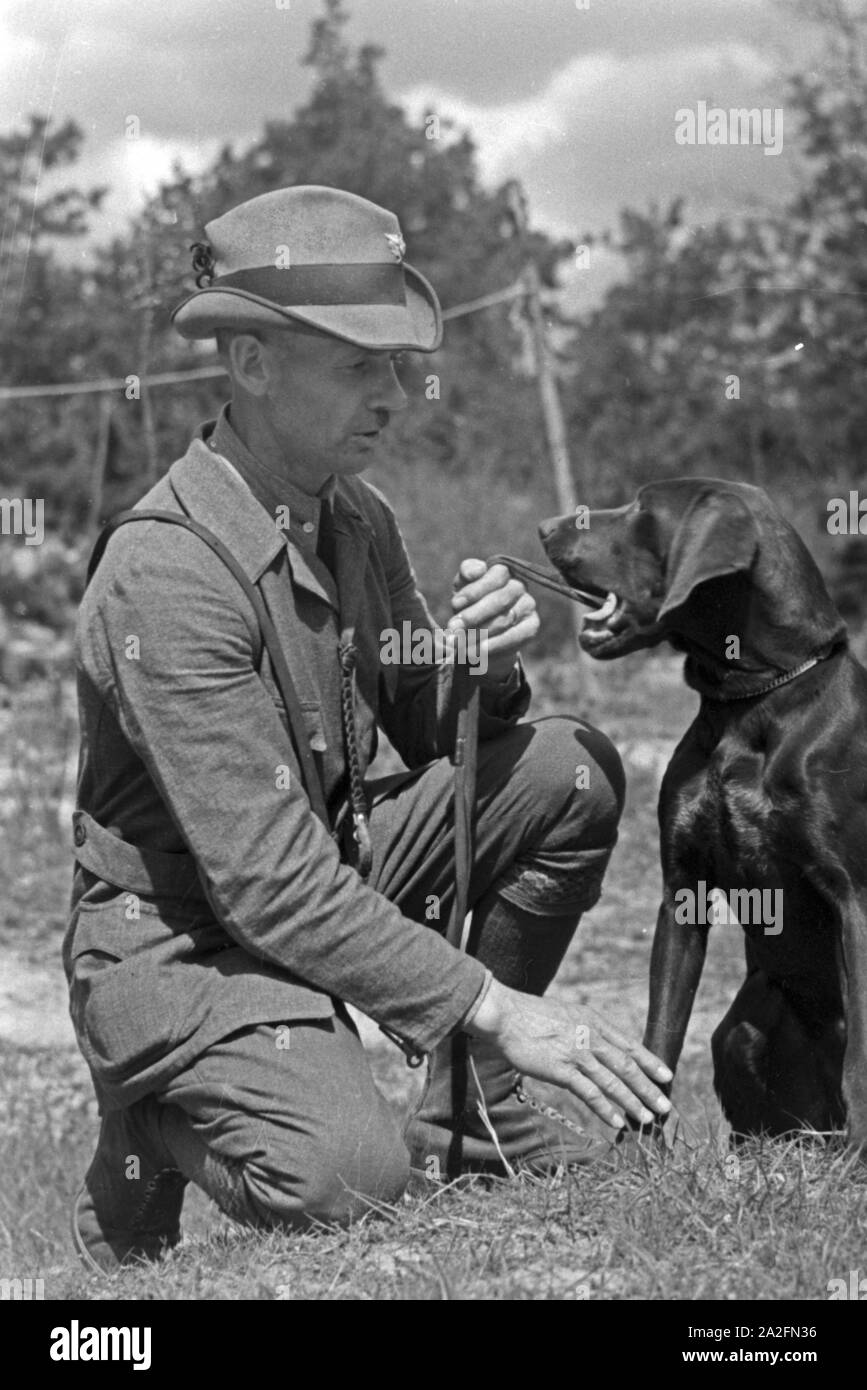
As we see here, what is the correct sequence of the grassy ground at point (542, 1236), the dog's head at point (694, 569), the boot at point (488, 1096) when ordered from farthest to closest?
the boot at point (488, 1096), the dog's head at point (694, 569), the grassy ground at point (542, 1236)

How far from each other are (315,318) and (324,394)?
16cm

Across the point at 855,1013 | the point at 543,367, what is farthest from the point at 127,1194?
the point at 543,367

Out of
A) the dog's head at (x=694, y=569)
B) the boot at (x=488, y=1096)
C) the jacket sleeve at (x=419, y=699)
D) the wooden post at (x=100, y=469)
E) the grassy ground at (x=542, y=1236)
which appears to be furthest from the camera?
the wooden post at (x=100, y=469)

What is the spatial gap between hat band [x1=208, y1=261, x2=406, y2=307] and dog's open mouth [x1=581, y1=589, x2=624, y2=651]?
740mm

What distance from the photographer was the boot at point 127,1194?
3334 mm

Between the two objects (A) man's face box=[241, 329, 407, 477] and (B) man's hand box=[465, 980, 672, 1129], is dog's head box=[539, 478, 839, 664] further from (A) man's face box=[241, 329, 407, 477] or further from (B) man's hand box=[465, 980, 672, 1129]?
(B) man's hand box=[465, 980, 672, 1129]

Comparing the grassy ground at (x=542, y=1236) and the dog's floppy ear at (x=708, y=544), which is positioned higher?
the dog's floppy ear at (x=708, y=544)

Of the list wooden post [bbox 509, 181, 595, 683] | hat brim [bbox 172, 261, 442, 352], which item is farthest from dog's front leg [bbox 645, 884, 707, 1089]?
wooden post [bbox 509, 181, 595, 683]

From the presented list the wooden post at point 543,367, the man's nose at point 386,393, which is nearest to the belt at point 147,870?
the man's nose at point 386,393

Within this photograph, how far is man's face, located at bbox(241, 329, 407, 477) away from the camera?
10.7 feet

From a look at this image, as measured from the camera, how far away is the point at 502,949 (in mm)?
3627

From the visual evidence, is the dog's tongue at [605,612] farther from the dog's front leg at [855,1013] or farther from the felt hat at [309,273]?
the dog's front leg at [855,1013]
